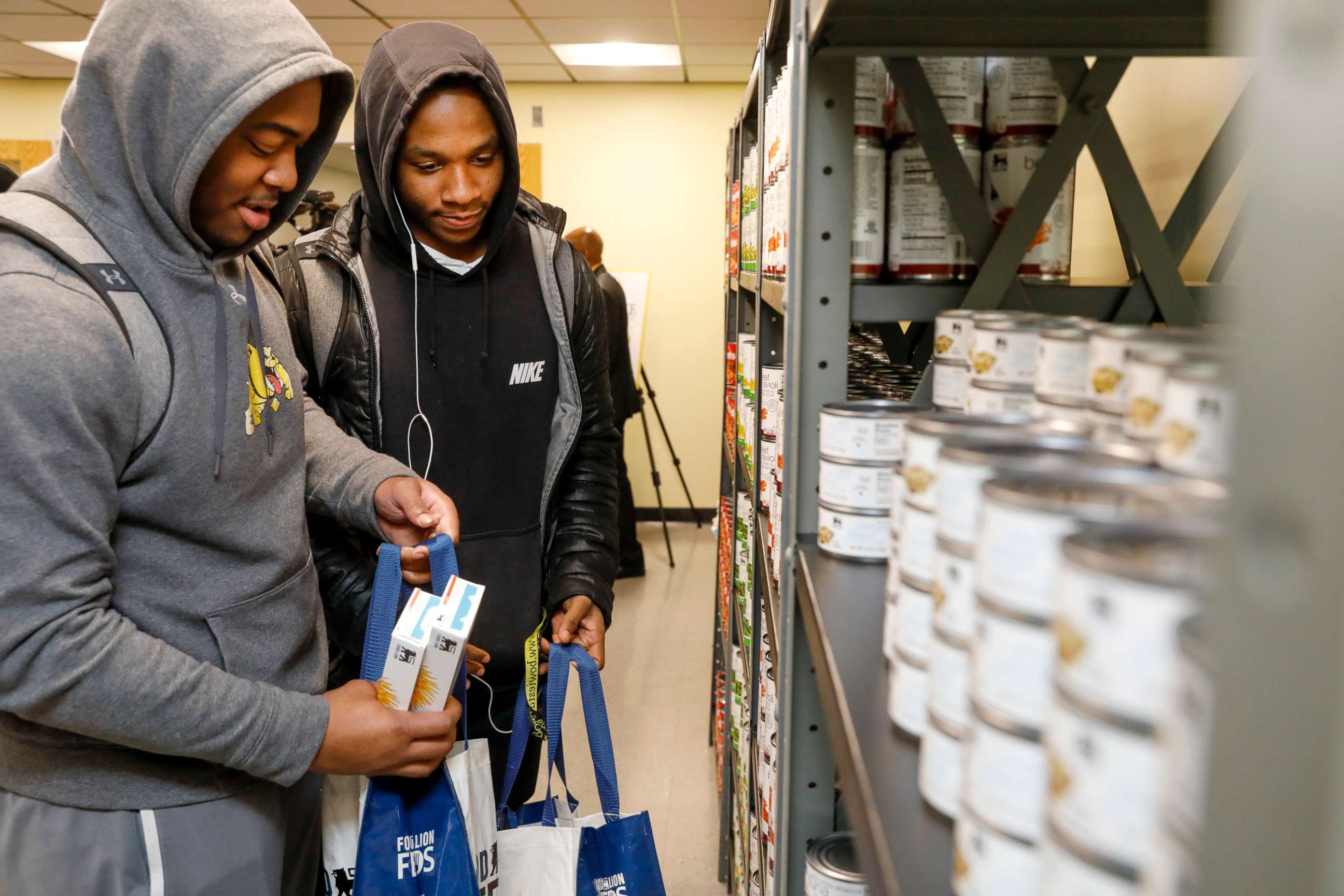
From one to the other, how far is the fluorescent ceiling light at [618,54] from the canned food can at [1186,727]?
5.94 metres

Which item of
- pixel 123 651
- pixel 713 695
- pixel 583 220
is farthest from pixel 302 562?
pixel 583 220

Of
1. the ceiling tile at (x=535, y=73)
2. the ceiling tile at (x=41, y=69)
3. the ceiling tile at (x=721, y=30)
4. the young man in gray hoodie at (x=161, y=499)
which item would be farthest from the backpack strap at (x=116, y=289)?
the ceiling tile at (x=41, y=69)

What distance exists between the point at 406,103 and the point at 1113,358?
1361mm

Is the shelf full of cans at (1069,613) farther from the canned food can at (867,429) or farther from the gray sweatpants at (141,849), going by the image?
the gray sweatpants at (141,849)

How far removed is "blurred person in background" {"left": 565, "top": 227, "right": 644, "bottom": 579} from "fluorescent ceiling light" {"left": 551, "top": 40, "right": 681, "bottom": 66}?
1.14 meters

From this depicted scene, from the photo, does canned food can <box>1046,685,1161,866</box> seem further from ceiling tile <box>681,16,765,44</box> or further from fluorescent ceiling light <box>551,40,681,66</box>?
fluorescent ceiling light <box>551,40,681,66</box>

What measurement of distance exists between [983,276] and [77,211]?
1.03 meters

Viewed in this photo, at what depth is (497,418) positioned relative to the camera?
6.06 feet

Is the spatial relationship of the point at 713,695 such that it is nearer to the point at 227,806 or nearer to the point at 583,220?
the point at 227,806

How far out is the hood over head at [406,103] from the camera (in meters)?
1.65

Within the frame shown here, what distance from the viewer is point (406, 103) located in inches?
64.2

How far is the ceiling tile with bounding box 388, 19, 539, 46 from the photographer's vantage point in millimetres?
5316

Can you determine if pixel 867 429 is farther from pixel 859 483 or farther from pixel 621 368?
pixel 621 368

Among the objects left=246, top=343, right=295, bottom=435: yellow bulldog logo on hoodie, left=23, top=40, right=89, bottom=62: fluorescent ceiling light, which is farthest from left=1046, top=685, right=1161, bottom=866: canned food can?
Result: left=23, top=40, right=89, bottom=62: fluorescent ceiling light
